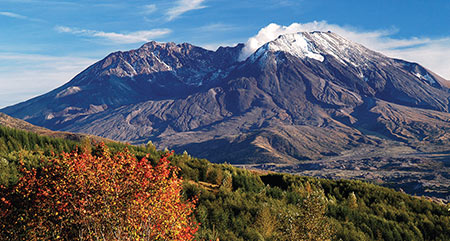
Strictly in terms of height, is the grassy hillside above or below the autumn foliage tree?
below

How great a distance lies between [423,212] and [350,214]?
11579 millimetres

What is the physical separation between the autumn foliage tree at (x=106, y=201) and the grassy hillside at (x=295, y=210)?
3.80 metres

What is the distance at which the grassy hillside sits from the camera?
23.5 metres

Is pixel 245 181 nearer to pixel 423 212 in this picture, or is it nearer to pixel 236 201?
pixel 236 201

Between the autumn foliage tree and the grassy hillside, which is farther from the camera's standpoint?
the grassy hillside

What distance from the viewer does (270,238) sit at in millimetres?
26828

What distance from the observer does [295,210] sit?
107 ft

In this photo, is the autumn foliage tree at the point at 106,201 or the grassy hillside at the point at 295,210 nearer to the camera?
the autumn foliage tree at the point at 106,201

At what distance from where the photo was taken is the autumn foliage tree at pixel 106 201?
1442cm

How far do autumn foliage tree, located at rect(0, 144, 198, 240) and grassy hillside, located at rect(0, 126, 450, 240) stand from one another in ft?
12.5

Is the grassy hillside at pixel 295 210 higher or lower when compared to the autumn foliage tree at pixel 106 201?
lower

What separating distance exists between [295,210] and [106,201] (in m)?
22.0

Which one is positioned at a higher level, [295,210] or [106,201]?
[106,201]

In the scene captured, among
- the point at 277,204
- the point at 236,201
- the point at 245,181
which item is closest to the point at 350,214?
the point at 277,204
